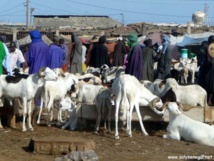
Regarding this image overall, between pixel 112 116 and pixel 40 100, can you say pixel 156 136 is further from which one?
pixel 40 100

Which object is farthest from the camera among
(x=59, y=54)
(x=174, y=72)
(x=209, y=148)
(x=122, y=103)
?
(x=174, y=72)

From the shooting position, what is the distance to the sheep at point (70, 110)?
1123 centimetres

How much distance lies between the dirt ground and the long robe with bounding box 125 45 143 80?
1787 millimetres

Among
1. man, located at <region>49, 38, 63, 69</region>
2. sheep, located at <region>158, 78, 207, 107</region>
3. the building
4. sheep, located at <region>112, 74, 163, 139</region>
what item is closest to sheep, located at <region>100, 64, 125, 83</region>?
man, located at <region>49, 38, 63, 69</region>

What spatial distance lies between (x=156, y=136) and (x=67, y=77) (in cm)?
269

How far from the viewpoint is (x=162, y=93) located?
1218cm

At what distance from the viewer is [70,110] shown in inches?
447

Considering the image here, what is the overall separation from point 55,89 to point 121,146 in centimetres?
263

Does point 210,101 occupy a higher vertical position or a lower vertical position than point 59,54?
lower

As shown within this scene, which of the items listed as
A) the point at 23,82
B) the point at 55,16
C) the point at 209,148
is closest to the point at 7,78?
the point at 23,82

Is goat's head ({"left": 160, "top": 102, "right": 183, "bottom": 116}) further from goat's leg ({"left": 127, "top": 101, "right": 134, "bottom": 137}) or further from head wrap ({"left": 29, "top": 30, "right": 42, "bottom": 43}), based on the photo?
head wrap ({"left": 29, "top": 30, "right": 42, "bottom": 43})

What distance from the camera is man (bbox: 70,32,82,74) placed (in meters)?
15.2

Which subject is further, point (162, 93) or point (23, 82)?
point (162, 93)

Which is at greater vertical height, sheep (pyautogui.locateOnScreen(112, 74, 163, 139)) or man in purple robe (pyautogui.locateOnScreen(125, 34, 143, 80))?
man in purple robe (pyautogui.locateOnScreen(125, 34, 143, 80))
